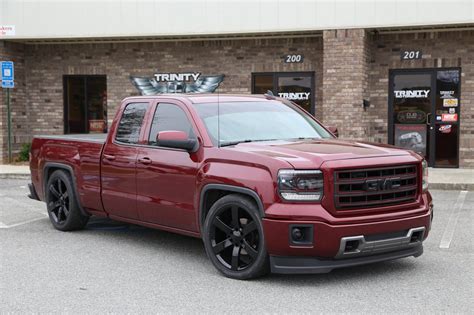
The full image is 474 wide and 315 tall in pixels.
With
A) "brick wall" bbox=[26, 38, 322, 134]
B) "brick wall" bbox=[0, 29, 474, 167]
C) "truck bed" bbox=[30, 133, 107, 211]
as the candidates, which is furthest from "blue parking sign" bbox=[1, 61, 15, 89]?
"truck bed" bbox=[30, 133, 107, 211]

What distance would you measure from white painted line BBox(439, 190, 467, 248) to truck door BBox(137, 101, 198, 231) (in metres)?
3.01

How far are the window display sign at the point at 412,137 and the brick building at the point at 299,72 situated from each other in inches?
1.0

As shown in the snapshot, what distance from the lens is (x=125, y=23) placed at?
664 inches

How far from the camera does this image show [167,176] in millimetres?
6543

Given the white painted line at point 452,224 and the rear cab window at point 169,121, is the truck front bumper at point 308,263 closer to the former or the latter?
the rear cab window at point 169,121

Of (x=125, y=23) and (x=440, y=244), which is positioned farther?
(x=125, y=23)

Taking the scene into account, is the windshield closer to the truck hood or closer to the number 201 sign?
the truck hood

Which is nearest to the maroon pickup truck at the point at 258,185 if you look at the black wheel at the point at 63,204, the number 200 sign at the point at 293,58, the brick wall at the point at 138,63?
the black wheel at the point at 63,204

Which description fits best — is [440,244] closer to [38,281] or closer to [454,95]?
[38,281]

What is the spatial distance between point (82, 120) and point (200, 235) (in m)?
13.6

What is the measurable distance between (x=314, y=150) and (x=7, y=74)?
13417mm

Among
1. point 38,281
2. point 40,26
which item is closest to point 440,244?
point 38,281

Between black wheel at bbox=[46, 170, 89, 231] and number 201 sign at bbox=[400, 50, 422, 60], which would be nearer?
black wheel at bbox=[46, 170, 89, 231]

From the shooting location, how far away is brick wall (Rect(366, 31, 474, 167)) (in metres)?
15.7
